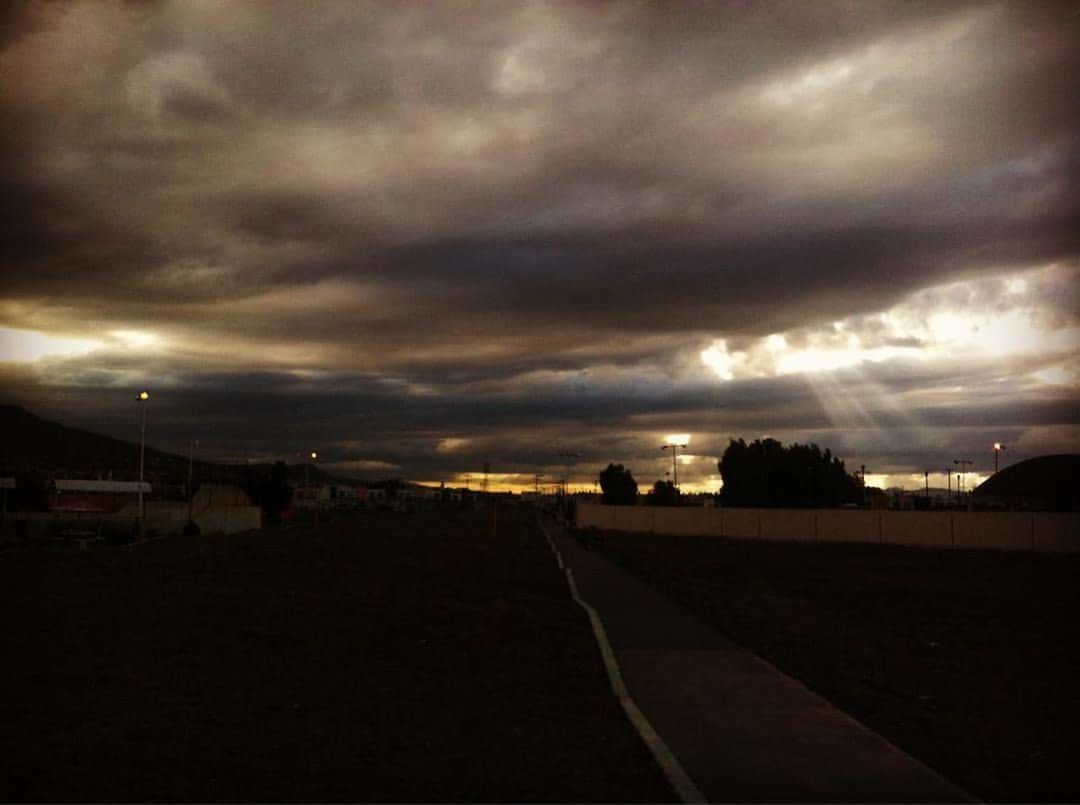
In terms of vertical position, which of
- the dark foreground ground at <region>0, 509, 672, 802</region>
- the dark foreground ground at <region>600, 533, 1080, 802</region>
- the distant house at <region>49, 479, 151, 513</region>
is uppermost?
the distant house at <region>49, 479, 151, 513</region>

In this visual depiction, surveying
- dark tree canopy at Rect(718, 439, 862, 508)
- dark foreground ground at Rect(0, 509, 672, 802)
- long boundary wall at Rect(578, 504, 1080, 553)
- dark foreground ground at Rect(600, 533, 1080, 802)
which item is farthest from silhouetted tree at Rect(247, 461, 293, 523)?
dark foreground ground at Rect(0, 509, 672, 802)

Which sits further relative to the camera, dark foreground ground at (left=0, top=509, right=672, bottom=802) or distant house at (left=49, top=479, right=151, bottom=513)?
distant house at (left=49, top=479, right=151, bottom=513)

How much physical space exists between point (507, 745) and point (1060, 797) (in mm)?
4592

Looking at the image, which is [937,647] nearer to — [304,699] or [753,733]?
[753,733]

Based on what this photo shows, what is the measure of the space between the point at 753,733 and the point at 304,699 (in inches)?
197

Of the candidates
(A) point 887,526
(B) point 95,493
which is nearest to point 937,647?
(A) point 887,526

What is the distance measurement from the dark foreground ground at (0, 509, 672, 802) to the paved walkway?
0.50 metres

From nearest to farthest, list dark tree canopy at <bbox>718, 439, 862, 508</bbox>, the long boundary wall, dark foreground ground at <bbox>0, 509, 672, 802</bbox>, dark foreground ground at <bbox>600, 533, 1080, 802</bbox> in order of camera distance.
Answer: dark foreground ground at <bbox>0, 509, 672, 802</bbox> → dark foreground ground at <bbox>600, 533, 1080, 802</bbox> → the long boundary wall → dark tree canopy at <bbox>718, 439, 862, 508</bbox>

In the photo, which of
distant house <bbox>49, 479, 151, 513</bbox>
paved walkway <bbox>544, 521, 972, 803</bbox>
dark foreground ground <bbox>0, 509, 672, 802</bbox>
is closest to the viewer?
paved walkway <bbox>544, 521, 972, 803</bbox>

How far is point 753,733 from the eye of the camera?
991 centimetres

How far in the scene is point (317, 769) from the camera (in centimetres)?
879

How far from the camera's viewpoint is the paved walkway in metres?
8.00

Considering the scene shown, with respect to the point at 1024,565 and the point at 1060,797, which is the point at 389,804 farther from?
the point at 1024,565

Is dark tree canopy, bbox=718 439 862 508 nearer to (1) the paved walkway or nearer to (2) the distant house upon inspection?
(2) the distant house
